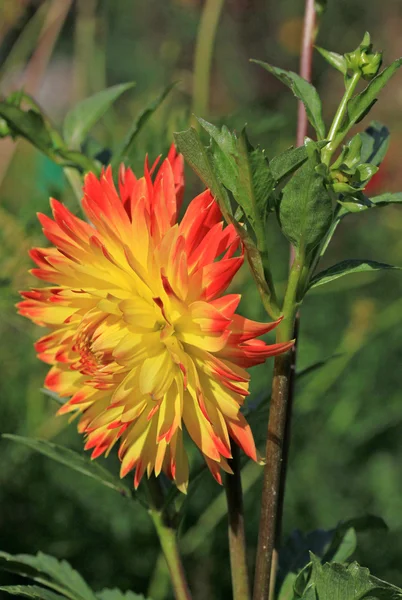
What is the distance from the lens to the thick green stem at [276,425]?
448 mm

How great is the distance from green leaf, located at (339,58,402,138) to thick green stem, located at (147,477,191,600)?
0.89ft

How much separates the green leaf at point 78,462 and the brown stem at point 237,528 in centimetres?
10

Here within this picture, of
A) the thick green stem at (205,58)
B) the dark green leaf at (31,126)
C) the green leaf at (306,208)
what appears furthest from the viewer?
the thick green stem at (205,58)

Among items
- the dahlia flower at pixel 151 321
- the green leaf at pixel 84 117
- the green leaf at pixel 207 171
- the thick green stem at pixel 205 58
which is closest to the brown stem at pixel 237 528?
the dahlia flower at pixel 151 321

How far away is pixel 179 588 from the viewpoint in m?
0.55

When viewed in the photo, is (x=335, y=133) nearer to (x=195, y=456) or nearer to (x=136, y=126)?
(x=136, y=126)

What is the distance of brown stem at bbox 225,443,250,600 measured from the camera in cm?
49

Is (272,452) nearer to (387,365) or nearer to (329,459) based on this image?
(329,459)

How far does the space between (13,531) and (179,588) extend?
941 mm

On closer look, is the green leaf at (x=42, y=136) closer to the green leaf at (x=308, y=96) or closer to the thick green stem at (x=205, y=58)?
the green leaf at (x=308, y=96)

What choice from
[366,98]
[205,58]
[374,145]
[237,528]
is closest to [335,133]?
[366,98]

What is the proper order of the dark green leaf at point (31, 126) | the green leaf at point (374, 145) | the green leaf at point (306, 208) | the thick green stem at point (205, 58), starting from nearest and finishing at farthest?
the green leaf at point (306, 208)
the green leaf at point (374, 145)
the dark green leaf at point (31, 126)
the thick green stem at point (205, 58)

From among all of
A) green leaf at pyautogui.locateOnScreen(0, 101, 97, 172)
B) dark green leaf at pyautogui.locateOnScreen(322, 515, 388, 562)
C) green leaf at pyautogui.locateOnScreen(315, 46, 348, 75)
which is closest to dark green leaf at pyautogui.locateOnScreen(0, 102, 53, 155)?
green leaf at pyautogui.locateOnScreen(0, 101, 97, 172)

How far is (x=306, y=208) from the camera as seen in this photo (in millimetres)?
425
